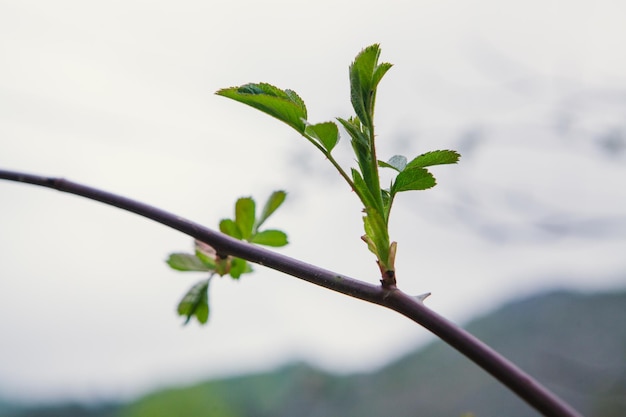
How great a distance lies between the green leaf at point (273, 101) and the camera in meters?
0.23

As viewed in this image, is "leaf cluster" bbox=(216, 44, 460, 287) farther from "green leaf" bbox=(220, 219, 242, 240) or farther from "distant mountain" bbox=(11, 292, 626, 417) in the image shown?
"distant mountain" bbox=(11, 292, 626, 417)

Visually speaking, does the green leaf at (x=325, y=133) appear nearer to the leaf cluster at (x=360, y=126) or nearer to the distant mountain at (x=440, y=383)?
the leaf cluster at (x=360, y=126)

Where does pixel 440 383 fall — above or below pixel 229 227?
below

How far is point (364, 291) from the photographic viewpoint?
0.20m

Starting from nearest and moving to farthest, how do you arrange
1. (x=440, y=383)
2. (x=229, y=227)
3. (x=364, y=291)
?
(x=364, y=291)
(x=229, y=227)
(x=440, y=383)

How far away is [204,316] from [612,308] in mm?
1938

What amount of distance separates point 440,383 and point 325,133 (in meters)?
2.08

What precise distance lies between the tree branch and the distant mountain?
1.16 metres

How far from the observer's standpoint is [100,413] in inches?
93.6

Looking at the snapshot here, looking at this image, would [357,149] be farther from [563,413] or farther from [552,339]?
[552,339]

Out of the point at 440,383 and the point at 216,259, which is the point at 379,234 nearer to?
the point at 216,259

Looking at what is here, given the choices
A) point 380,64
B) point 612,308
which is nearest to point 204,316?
point 380,64

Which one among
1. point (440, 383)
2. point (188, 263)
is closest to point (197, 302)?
point (188, 263)

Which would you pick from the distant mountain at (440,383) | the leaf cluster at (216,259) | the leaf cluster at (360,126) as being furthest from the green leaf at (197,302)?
the distant mountain at (440,383)
